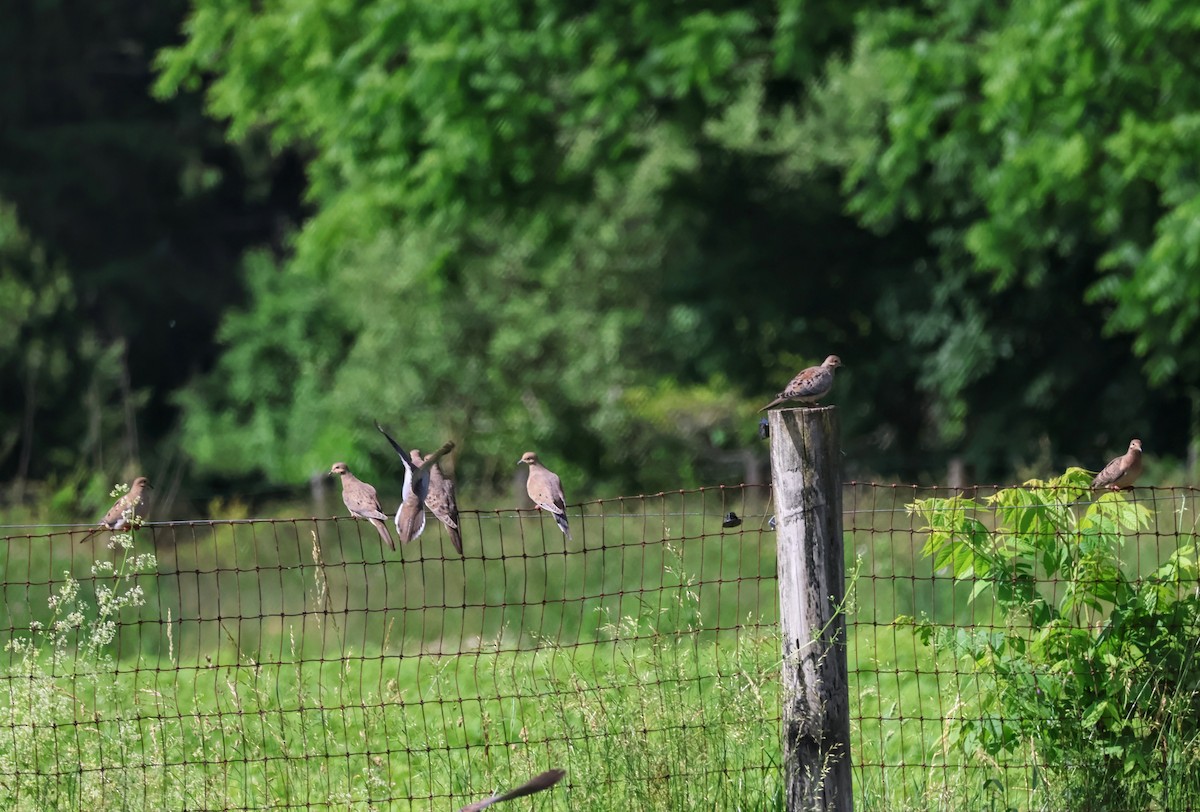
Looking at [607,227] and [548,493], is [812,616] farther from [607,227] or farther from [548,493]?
[607,227]

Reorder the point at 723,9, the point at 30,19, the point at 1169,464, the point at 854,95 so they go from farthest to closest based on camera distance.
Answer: the point at 30,19 → the point at 854,95 → the point at 1169,464 → the point at 723,9

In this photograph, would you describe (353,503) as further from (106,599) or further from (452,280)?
(452,280)

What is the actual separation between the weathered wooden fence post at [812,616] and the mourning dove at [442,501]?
1402mm

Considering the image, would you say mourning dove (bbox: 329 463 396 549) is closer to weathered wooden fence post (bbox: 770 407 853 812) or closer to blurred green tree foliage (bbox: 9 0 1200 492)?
weathered wooden fence post (bbox: 770 407 853 812)

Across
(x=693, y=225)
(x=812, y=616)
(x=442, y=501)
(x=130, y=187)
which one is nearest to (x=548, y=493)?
(x=442, y=501)

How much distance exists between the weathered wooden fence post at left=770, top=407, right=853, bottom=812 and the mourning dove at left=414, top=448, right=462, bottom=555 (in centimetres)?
140

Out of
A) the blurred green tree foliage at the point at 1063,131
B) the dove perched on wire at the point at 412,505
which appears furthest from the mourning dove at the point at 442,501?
the blurred green tree foliage at the point at 1063,131

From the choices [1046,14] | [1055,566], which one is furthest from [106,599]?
[1046,14]

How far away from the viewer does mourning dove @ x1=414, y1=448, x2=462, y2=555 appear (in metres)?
5.81

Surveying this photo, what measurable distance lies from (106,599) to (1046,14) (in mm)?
10247

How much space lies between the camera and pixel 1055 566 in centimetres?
507

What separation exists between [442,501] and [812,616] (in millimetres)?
1798

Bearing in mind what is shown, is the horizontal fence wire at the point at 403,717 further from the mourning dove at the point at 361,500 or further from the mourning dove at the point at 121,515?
the mourning dove at the point at 361,500

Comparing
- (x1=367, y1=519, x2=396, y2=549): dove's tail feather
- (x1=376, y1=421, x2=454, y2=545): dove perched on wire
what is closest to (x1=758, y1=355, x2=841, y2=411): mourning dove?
(x1=376, y1=421, x2=454, y2=545): dove perched on wire
